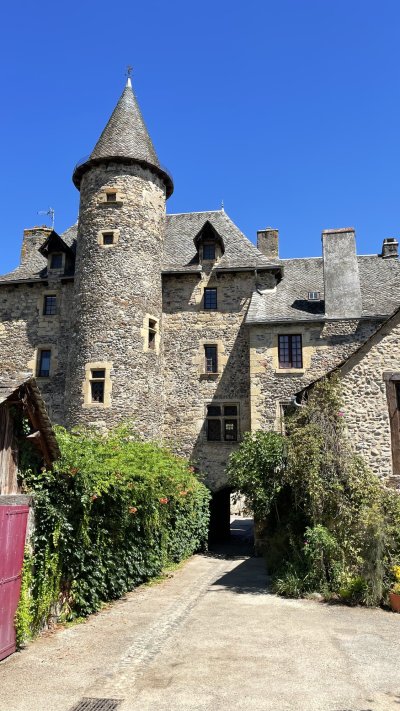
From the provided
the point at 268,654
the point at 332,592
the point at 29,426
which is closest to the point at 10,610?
the point at 29,426

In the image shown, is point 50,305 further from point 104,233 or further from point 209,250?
point 209,250

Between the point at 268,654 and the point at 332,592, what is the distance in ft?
11.5

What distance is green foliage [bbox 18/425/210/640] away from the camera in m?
7.55

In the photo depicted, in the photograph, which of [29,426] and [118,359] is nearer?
[29,426]

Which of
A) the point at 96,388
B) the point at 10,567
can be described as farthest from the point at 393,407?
the point at 96,388

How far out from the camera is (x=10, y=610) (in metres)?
6.66

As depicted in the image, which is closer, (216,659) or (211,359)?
(216,659)

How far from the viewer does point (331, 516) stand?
1016 centimetres

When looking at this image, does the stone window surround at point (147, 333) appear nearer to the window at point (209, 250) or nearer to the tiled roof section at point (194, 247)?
the tiled roof section at point (194, 247)

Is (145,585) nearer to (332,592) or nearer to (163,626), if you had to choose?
(163,626)

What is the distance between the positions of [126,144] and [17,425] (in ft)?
47.3

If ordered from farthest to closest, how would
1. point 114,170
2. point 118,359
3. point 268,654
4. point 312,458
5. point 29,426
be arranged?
point 114,170
point 118,359
point 312,458
point 29,426
point 268,654

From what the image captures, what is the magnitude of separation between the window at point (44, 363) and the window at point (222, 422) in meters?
6.33

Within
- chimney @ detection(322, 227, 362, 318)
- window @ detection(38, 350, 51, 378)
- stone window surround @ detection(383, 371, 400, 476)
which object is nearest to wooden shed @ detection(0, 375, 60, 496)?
stone window surround @ detection(383, 371, 400, 476)
